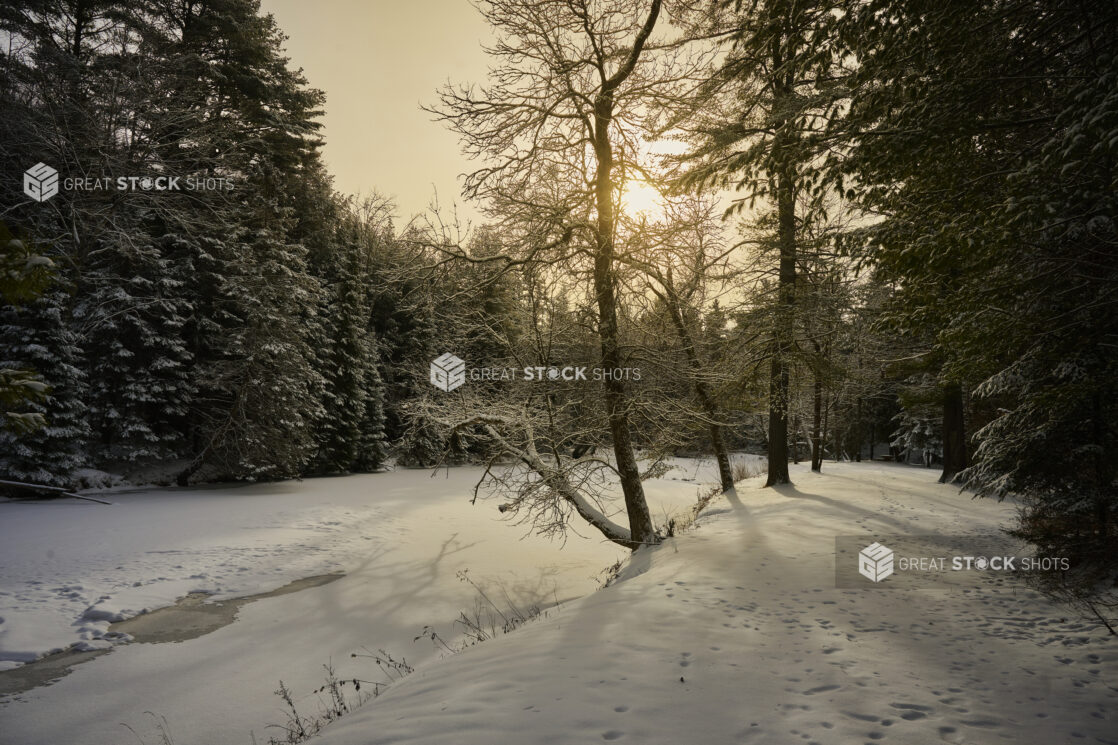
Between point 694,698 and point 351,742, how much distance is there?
226 centimetres

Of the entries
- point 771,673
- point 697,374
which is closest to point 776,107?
point 697,374

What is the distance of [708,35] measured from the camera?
→ 27.3 ft

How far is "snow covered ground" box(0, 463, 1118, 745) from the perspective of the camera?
3.29 meters

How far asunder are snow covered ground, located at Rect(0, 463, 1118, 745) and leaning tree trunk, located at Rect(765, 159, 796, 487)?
1957 millimetres

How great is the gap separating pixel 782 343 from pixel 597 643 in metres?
8.67

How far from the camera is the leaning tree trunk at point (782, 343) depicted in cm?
1097

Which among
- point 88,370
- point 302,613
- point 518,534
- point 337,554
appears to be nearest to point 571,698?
point 302,613

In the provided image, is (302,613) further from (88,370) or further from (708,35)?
(88,370)

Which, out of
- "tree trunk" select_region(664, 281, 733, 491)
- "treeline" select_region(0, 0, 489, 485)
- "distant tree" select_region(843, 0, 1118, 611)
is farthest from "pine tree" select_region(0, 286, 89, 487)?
"distant tree" select_region(843, 0, 1118, 611)

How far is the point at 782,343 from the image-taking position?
447 inches

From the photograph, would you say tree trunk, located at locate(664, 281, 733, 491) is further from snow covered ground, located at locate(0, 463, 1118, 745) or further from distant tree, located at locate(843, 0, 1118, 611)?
distant tree, located at locate(843, 0, 1118, 611)

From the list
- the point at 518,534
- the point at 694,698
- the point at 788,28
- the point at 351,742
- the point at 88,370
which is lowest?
the point at 518,534

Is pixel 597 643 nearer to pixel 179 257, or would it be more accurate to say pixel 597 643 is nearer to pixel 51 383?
pixel 51 383

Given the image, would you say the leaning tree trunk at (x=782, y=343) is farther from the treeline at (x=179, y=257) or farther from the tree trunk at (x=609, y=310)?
the treeline at (x=179, y=257)
